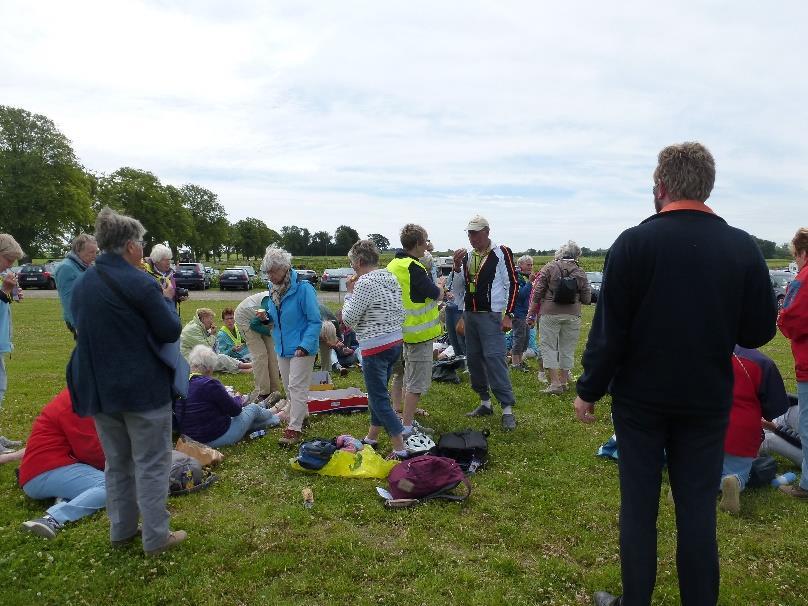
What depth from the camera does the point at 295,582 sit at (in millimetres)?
3314

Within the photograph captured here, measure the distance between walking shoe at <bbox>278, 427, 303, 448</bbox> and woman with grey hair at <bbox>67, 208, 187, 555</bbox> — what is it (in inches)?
82.7

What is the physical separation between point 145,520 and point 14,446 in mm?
3086

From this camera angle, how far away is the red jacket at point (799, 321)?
13.0 ft

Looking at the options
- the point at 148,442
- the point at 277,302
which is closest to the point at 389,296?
the point at 277,302

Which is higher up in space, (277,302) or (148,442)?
(277,302)

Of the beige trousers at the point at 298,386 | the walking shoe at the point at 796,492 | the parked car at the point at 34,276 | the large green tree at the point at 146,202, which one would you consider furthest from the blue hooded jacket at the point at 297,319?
the large green tree at the point at 146,202

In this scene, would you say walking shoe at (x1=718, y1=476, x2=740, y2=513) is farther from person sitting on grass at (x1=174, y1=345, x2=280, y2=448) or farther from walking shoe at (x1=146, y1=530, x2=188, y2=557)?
person sitting on grass at (x1=174, y1=345, x2=280, y2=448)

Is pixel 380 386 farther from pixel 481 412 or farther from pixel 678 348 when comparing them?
pixel 678 348

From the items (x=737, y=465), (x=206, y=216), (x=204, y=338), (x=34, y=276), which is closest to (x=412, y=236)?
(x=737, y=465)

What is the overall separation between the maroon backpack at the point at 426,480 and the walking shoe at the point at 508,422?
5.83 feet

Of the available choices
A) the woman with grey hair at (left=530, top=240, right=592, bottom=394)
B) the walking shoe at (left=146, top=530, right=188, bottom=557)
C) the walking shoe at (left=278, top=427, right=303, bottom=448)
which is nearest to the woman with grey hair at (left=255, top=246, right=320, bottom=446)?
the walking shoe at (left=278, top=427, right=303, bottom=448)

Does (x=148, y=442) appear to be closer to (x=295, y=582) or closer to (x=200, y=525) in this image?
(x=200, y=525)

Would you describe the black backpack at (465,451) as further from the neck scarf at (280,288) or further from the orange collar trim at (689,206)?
the orange collar trim at (689,206)

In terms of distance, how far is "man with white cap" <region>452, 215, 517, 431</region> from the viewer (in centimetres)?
604
